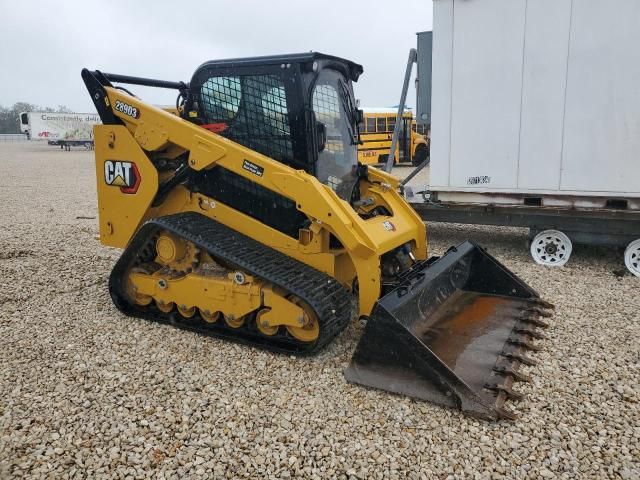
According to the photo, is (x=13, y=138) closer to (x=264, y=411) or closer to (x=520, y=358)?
(x=264, y=411)

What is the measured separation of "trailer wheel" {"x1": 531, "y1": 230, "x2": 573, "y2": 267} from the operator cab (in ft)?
10.4

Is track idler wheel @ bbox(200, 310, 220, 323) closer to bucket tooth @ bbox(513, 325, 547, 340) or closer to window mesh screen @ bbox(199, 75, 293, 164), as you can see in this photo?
window mesh screen @ bbox(199, 75, 293, 164)

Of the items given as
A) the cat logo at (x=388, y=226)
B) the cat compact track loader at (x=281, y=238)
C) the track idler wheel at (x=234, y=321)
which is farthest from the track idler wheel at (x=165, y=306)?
the cat logo at (x=388, y=226)

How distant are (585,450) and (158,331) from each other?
331 cm

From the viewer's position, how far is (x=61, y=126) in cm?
4216

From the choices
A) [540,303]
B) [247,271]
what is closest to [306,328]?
[247,271]

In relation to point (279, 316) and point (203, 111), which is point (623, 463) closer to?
point (279, 316)

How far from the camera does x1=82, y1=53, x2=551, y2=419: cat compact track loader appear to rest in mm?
3943

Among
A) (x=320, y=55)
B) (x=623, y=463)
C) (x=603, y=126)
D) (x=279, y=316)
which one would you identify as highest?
(x=320, y=55)

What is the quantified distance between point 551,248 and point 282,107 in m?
4.26

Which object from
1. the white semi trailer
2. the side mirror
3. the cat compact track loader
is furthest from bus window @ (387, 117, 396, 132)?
the side mirror

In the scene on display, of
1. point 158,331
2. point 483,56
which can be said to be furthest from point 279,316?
point 483,56

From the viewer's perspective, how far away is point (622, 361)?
4023mm

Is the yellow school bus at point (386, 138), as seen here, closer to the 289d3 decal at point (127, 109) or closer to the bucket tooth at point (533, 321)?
the 289d3 decal at point (127, 109)
